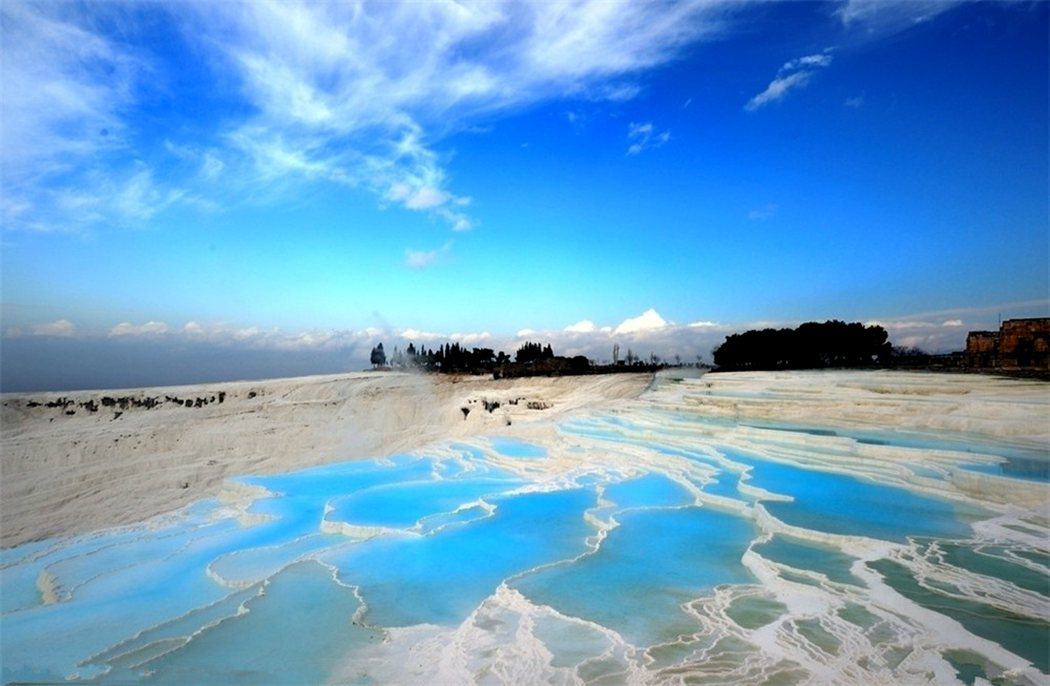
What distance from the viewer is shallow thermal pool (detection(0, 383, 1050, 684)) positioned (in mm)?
4090

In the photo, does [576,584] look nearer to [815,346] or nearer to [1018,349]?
[1018,349]

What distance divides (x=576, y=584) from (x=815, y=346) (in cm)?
2723

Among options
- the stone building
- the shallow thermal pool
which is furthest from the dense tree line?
the shallow thermal pool

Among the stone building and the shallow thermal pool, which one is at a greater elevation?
the stone building

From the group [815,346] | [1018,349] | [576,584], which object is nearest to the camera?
[576,584]

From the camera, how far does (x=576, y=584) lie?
5539mm

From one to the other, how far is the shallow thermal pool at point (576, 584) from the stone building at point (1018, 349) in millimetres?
7172

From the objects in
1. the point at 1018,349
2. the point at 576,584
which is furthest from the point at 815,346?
the point at 576,584

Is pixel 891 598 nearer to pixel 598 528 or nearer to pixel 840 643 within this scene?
pixel 840 643

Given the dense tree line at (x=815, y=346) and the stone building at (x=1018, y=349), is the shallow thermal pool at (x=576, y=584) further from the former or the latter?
the dense tree line at (x=815, y=346)

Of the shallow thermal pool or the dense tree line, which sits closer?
the shallow thermal pool

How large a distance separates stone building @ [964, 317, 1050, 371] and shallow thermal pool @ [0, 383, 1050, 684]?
7.17m

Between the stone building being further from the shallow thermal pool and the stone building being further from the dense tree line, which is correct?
the dense tree line

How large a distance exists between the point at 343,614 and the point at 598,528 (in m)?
3.47
